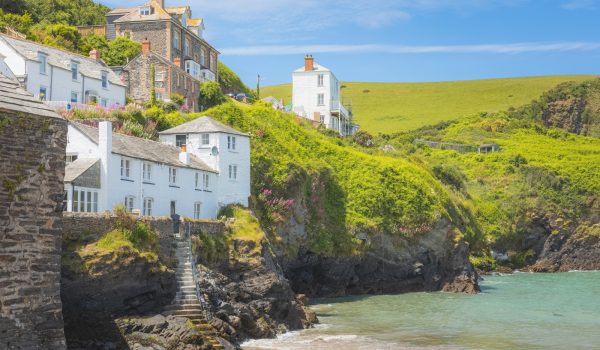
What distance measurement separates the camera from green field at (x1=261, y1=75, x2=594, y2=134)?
141750 mm

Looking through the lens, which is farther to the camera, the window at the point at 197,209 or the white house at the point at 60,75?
the white house at the point at 60,75

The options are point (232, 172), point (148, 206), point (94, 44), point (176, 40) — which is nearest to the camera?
point (148, 206)

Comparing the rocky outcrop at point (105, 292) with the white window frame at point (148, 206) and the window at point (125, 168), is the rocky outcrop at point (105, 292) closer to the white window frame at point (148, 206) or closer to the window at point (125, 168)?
the window at point (125, 168)

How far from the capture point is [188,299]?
30484mm

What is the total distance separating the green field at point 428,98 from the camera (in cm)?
14175

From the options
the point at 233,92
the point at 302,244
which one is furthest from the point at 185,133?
the point at 233,92

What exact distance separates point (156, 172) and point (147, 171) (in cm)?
78

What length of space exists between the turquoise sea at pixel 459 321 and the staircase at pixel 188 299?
2341 millimetres

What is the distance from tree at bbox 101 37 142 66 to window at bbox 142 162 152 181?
Answer: 100 feet

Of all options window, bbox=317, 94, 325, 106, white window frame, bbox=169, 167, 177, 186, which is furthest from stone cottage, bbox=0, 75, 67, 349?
window, bbox=317, 94, 325, 106

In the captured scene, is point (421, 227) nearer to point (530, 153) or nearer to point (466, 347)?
point (466, 347)

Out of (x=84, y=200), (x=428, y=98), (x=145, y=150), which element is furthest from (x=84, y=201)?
(x=428, y=98)

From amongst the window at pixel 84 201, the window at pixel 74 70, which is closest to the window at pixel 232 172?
the window at pixel 84 201

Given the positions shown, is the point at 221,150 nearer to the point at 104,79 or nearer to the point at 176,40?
the point at 104,79
